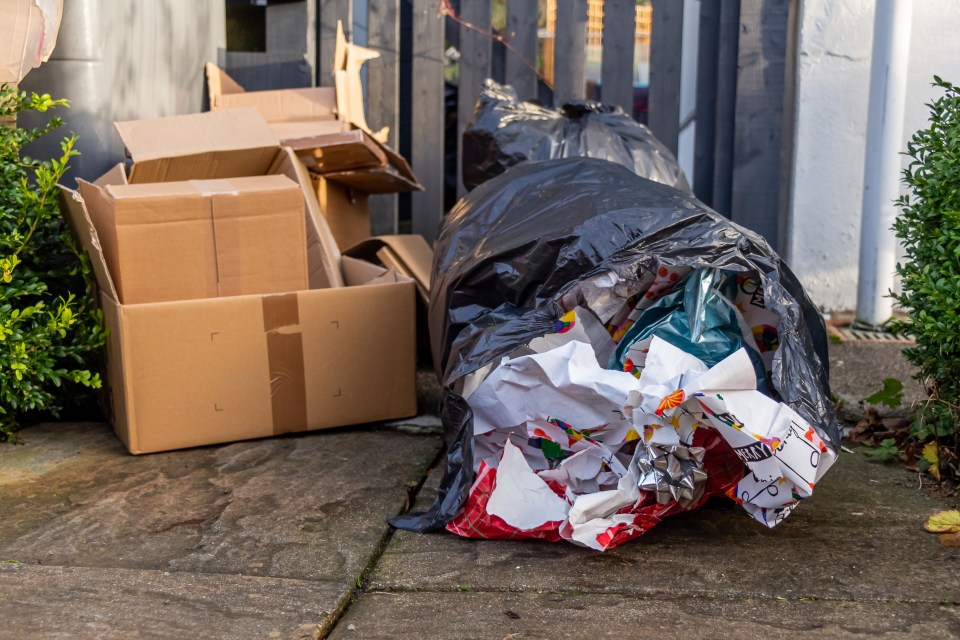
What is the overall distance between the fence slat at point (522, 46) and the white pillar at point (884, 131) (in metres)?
1.44

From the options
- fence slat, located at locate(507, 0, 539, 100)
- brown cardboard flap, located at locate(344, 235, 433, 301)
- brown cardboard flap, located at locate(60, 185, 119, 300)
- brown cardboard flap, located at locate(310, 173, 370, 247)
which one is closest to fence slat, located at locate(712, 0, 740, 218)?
fence slat, located at locate(507, 0, 539, 100)

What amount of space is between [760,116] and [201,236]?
8.44 ft

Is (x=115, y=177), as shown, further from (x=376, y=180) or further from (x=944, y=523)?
(x=944, y=523)

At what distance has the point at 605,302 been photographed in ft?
7.09

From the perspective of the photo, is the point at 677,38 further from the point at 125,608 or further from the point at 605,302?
the point at 125,608

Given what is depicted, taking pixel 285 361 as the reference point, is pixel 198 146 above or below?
above

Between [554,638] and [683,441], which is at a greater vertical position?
[683,441]

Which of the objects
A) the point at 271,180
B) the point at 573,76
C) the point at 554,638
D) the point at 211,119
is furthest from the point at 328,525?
the point at 573,76

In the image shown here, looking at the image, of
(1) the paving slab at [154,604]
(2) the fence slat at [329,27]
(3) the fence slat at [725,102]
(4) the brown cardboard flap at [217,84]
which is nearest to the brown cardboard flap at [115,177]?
(4) the brown cardboard flap at [217,84]

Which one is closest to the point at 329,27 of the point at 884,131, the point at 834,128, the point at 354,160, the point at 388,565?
the point at 354,160

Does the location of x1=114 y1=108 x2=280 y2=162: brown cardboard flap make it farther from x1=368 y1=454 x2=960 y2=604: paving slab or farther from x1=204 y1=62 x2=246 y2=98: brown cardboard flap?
x1=368 y1=454 x2=960 y2=604: paving slab

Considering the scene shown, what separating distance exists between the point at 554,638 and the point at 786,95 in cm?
310

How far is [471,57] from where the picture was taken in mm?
4188

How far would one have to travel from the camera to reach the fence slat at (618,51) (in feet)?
13.4
